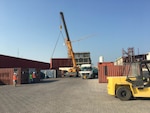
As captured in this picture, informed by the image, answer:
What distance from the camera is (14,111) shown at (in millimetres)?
8562

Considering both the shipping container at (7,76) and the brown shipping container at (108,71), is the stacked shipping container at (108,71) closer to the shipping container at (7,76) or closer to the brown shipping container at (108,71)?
the brown shipping container at (108,71)

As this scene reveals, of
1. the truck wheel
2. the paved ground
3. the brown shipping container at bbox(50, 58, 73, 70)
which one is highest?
the brown shipping container at bbox(50, 58, 73, 70)

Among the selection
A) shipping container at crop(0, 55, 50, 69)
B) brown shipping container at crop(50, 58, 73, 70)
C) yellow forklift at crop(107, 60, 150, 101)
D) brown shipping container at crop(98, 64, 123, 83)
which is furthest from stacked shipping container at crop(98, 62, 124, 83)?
brown shipping container at crop(50, 58, 73, 70)

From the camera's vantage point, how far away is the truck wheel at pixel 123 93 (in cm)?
1080

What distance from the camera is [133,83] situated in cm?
1073

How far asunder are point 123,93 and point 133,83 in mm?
796

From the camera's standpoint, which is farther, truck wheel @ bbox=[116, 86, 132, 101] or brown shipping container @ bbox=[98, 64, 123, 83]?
brown shipping container @ bbox=[98, 64, 123, 83]

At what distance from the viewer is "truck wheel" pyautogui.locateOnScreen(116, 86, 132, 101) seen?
10.8 meters

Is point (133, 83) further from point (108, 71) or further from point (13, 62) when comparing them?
point (13, 62)

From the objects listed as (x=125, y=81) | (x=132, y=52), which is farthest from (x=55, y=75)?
(x=125, y=81)

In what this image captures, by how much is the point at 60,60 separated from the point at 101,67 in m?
30.6

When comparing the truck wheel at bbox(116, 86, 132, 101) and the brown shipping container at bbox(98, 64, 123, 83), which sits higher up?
the brown shipping container at bbox(98, 64, 123, 83)

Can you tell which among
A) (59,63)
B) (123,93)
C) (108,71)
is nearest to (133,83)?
(123,93)

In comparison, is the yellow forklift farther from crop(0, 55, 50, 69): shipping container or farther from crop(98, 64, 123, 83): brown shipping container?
crop(0, 55, 50, 69): shipping container
